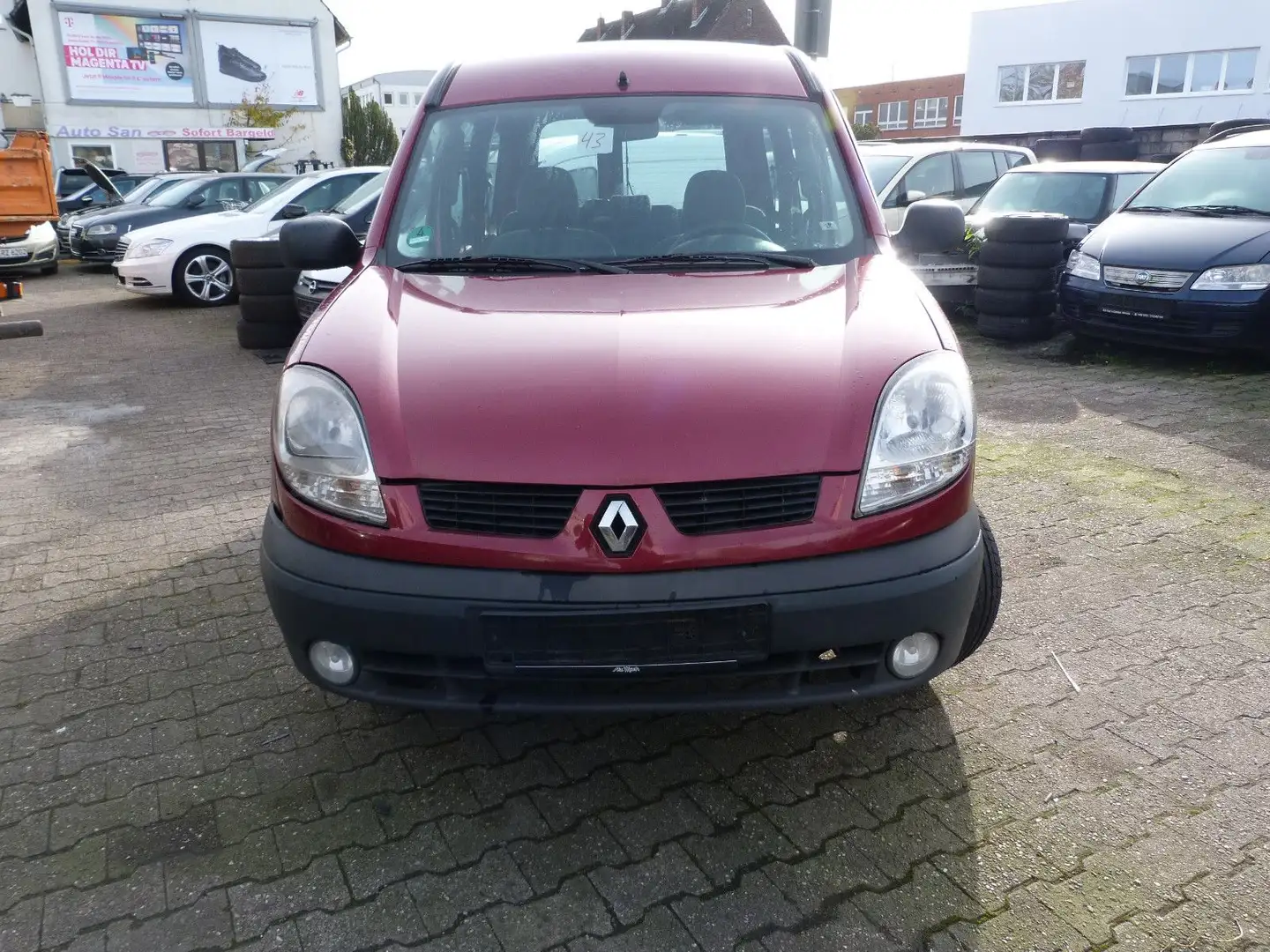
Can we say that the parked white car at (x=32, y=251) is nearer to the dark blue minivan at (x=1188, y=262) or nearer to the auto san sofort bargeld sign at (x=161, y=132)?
the dark blue minivan at (x=1188, y=262)

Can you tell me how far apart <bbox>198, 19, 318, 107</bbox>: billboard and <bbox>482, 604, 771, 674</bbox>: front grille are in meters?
42.7

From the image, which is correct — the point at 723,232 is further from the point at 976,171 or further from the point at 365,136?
the point at 365,136

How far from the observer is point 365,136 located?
141 ft

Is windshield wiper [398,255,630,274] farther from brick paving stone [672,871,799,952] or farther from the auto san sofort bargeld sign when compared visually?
the auto san sofort bargeld sign

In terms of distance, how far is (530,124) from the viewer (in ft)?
11.5

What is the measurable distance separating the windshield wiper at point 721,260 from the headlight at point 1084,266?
18.6 feet

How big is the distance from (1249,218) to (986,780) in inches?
263

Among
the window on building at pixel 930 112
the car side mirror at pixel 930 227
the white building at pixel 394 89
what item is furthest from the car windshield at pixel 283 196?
the white building at pixel 394 89

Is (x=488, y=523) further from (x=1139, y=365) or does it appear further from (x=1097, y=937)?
(x=1139, y=365)

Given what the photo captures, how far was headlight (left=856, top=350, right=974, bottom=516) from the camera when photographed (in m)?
2.28

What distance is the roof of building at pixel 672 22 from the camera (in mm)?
39281

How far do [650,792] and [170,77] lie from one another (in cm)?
4270

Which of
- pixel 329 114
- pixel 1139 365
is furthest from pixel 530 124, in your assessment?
pixel 329 114

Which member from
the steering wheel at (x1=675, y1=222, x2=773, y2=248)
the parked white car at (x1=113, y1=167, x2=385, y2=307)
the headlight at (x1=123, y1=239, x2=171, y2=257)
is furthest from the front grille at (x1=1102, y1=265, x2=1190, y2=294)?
the headlight at (x1=123, y1=239, x2=171, y2=257)
